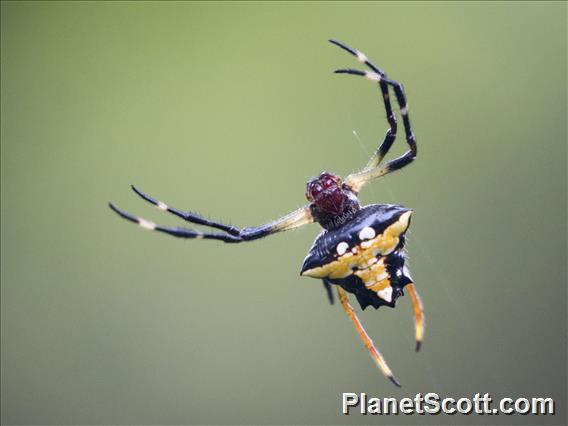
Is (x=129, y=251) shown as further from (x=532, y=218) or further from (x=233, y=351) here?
(x=532, y=218)

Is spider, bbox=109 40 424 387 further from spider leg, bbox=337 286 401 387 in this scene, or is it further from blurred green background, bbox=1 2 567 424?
blurred green background, bbox=1 2 567 424

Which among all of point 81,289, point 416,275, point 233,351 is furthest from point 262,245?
point 81,289

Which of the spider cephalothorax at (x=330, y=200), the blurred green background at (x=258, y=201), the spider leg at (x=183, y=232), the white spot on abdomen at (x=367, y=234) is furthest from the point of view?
the blurred green background at (x=258, y=201)

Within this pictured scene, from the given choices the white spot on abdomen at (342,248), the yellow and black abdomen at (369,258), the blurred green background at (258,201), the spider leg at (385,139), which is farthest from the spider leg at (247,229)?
the blurred green background at (258,201)

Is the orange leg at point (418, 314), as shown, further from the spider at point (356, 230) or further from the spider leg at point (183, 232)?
the spider leg at point (183, 232)

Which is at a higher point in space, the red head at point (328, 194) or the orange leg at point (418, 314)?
the red head at point (328, 194)

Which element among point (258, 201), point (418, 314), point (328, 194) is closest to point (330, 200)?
point (328, 194)

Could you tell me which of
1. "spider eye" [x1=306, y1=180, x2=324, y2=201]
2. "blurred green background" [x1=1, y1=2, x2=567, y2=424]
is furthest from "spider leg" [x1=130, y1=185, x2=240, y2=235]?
"blurred green background" [x1=1, y1=2, x2=567, y2=424]
